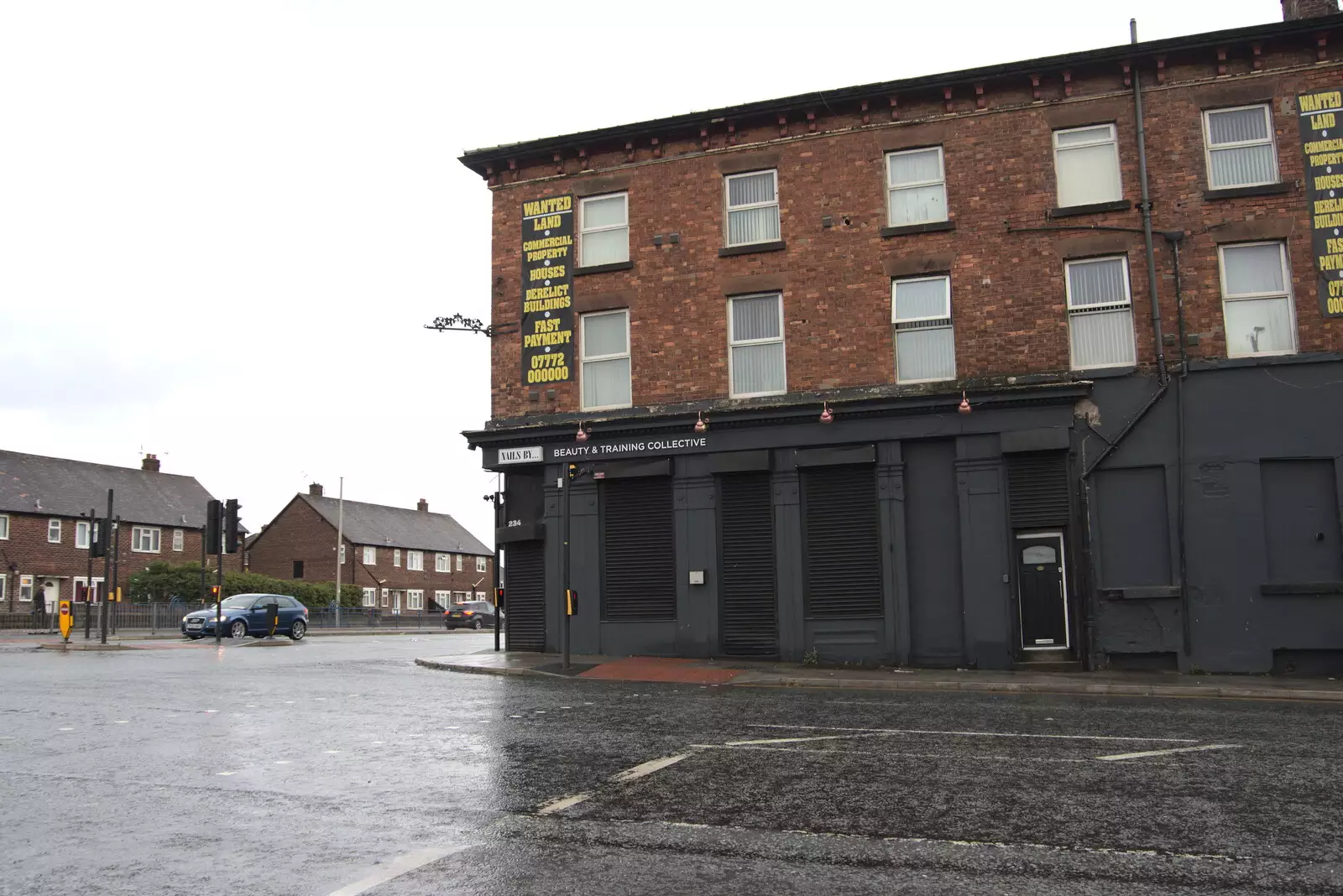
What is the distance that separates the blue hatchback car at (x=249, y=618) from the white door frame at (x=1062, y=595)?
77.7 ft

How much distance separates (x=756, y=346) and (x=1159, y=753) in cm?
1342

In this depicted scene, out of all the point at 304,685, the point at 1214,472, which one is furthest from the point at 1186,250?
the point at 304,685

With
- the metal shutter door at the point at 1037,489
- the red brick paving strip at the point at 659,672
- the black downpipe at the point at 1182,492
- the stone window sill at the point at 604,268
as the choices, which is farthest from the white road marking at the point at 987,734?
the stone window sill at the point at 604,268

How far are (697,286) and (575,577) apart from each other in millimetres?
6437

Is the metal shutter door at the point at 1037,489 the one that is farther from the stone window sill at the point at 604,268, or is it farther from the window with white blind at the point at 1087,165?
the stone window sill at the point at 604,268

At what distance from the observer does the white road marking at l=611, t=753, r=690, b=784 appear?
7.91 m

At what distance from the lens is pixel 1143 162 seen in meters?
19.2

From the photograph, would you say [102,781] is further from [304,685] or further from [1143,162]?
[1143,162]

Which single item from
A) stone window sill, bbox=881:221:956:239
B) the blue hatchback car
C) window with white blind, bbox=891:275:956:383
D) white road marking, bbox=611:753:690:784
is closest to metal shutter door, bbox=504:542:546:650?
window with white blind, bbox=891:275:956:383

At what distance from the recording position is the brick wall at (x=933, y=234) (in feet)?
62.1

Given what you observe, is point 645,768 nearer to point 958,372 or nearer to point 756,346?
point 958,372

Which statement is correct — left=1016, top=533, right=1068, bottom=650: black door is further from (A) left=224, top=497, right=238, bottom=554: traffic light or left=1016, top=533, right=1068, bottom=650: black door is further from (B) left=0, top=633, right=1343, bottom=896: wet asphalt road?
(A) left=224, top=497, right=238, bottom=554: traffic light

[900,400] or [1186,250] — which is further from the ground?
[1186,250]

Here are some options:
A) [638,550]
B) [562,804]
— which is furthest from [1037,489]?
[562,804]
